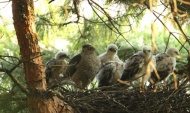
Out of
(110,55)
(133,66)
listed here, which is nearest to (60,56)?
(110,55)

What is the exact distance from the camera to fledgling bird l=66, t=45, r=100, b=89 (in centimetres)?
602

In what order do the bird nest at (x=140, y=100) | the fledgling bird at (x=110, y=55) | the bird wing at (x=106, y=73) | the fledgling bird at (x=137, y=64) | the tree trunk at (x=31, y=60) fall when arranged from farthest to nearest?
the fledgling bird at (x=110, y=55), the bird wing at (x=106, y=73), the fledgling bird at (x=137, y=64), the bird nest at (x=140, y=100), the tree trunk at (x=31, y=60)

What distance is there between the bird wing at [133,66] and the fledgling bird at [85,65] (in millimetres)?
588

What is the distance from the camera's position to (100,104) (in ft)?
14.9

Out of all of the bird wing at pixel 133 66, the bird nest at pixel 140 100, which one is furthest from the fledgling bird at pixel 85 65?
the bird nest at pixel 140 100

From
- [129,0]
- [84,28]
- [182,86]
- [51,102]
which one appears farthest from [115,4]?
[51,102]

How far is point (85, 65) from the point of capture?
240 inches

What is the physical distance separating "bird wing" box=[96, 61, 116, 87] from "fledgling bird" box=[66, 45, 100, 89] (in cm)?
12

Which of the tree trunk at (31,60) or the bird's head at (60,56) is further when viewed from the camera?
the bird's head at (60,56)

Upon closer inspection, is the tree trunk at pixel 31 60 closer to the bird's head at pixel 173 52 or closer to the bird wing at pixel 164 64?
the bird wing at pixel 164 64

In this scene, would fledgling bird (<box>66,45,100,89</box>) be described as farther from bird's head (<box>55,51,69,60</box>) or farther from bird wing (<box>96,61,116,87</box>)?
bird's head (<box>55,51,69,60</box>)

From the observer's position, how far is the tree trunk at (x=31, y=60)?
3.86 meters

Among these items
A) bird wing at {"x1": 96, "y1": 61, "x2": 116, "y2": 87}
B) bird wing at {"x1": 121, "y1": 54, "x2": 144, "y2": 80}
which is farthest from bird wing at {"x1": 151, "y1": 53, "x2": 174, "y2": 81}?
bird wing at {"x1": 96, "y1": 61, "x2": 116, "y2": 87}

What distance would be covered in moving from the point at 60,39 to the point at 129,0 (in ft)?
8.77
